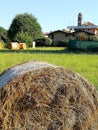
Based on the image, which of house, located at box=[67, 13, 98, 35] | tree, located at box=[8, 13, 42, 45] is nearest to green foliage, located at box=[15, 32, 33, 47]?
tree, located at box=[8, 13, 42, 45]

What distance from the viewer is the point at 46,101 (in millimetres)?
6195

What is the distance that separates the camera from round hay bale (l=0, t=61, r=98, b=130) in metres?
6.00

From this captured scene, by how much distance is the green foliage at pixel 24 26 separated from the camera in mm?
69988

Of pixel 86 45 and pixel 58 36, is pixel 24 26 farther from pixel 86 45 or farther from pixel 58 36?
pixel 86 45

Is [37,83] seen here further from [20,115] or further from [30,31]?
[30,31]

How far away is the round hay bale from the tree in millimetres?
62553

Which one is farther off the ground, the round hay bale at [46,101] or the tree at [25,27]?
the round hay bale at [46,101]

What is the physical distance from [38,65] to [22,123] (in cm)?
105

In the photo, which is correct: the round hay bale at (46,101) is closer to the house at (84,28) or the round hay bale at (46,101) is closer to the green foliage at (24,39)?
the green foliage at (24,39)

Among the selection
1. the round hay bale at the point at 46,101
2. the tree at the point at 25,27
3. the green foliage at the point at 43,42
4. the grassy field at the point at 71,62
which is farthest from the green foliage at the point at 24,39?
the round hay bale at the point at 46,101

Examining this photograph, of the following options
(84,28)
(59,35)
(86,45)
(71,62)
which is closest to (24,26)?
(59,35)

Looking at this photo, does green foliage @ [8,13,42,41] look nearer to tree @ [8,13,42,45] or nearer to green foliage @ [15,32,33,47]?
tree @ [8,13,42,45]

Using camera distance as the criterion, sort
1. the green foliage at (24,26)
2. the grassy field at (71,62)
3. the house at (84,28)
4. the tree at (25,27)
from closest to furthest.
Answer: the grassy field at (71,62), the tree at (25,27), the green foliage at (24,26), the house at (84,28)

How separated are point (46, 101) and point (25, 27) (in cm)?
6518
